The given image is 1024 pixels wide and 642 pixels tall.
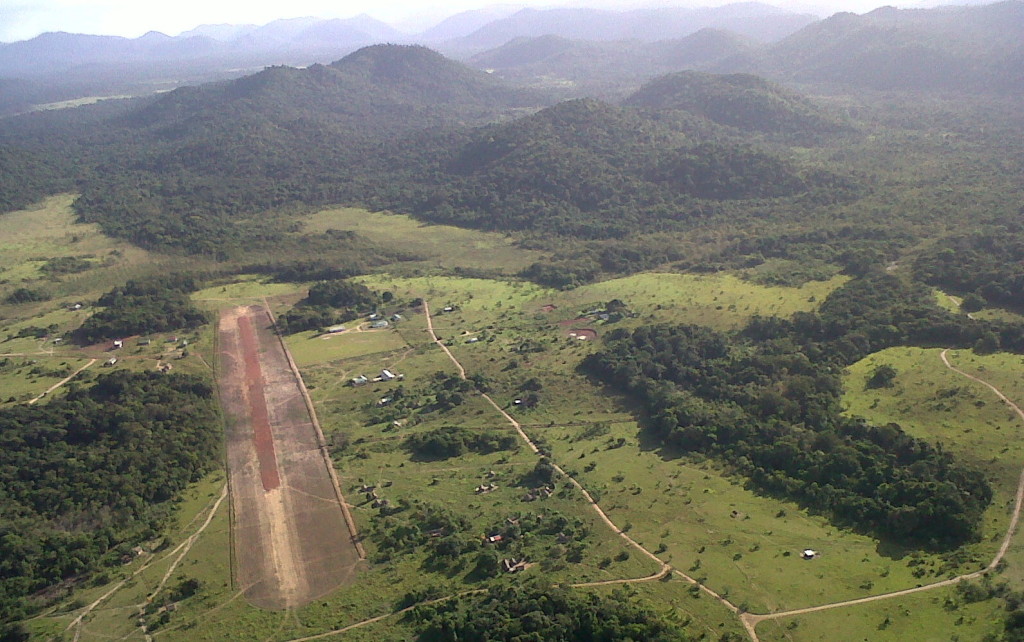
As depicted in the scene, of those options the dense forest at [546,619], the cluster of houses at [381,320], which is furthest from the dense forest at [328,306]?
the dense forest at [546,619]

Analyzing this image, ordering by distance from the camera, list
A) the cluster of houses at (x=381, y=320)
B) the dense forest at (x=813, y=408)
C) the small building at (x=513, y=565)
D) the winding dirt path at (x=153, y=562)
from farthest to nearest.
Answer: the cluster of houses at (x=381, y=320)
the dense forest at (x=813, y=408)
the small building at (x=513, y=565)
the winding dirt path at (x=153, y=562)

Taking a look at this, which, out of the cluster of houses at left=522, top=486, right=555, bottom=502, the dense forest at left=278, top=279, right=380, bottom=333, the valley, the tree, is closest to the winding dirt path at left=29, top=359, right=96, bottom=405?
the valley

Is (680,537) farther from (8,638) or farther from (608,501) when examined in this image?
(8,638)

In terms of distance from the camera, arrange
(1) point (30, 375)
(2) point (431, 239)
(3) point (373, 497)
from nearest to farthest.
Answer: (3) point (373, 497) → (1) point (30, 375) → (2) point (431, 239)

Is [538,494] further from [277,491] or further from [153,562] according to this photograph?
Answer: [153,562]

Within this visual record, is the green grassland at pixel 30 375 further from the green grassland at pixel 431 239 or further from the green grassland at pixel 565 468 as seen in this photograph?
the green grassland at pixel 431 239

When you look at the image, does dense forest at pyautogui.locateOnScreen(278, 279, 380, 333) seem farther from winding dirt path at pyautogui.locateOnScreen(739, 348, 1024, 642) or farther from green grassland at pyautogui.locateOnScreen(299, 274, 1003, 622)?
winding dirt path at pyautogui.locateOnScreen(739, 348, 1024, 642)

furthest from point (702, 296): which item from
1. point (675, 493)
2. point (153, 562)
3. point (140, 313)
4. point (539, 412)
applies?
point (140, 313)
